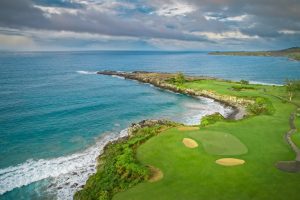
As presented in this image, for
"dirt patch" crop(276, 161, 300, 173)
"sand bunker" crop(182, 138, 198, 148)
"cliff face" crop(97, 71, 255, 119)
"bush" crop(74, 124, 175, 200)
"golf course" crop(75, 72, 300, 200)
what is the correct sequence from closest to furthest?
"golf course" crop(75, 72, 300, 200)
"bush" crop(74, 124, 175, 200)
"dirt patch" crop(276, 161, 300, 173)
"sand bunker" crop(182, 138, 198, 148)
"cliff face" crop(97, 71, 255, 119)

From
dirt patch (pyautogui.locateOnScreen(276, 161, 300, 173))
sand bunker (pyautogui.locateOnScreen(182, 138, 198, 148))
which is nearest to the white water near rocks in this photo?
sand bunker (pyautogui.locateOnScreen(182, 138, 198, 148))

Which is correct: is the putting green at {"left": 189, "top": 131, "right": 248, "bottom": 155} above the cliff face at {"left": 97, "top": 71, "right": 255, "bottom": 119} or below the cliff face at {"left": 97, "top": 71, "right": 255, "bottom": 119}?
below

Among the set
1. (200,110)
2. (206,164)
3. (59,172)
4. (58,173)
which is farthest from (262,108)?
(58,173)

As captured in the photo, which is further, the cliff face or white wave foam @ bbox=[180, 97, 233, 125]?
the cliff face

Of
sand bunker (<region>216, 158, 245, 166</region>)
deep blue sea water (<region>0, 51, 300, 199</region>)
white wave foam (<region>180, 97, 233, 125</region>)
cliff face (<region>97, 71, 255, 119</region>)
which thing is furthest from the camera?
cliff face (<region>97, 71, 255, 119</region>)

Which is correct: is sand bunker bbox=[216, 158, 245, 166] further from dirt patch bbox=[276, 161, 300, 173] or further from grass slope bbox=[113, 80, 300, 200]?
dirt patch bbox=[276, 161, 300, 173]

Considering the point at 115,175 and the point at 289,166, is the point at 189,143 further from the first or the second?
the point at 289,166

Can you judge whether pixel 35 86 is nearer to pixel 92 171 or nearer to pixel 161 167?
pixel 92 171

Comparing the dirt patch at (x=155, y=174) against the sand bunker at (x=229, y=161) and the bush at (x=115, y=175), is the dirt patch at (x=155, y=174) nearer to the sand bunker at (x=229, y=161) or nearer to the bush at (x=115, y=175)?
the bush at (x=115, y=175)
